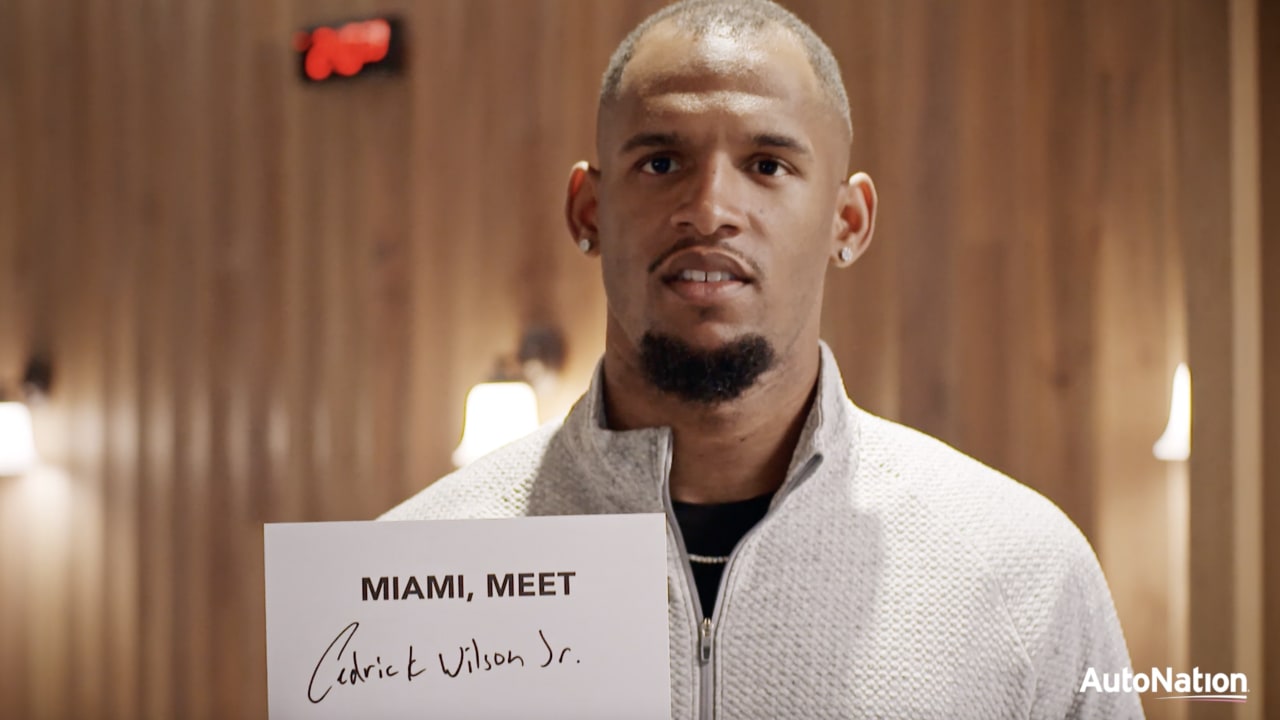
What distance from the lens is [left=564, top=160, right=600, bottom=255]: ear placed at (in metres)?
0.85

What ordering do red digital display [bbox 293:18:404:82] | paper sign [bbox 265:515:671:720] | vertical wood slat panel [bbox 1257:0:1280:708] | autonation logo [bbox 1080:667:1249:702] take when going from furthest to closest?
red digital display [bbox 293:18:404:82], autonation logo [bbox 1080:667:1249:702], vertical wood slat panel [bbox 1257:0:1280:708], paper sign [bbox 265:515:671:720]

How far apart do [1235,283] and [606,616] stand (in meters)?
1.49

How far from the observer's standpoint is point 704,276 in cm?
71

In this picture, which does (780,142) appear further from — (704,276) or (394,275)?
(394,275)

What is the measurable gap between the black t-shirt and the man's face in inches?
5.6

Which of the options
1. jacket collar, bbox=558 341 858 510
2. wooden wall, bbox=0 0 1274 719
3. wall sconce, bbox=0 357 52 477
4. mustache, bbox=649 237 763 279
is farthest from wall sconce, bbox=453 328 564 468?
mustache, bbox=649 237 763 279

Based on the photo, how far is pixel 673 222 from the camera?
2.38 ft

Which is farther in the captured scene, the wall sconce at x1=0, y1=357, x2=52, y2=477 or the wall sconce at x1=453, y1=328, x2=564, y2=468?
the wall sconce at x1=0, y1=357, x2=52, y2=477

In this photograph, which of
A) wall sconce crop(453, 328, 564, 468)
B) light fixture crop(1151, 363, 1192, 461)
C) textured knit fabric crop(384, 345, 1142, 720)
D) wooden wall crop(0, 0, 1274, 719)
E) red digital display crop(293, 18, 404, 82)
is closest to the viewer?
textured knit fabric crop(384, 345, 1142, 720)

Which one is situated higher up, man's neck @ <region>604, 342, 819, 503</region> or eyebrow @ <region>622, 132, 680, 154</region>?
eyebrow @ <region>622, 132, 680, 154</region>

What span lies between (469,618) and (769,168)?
421 mm

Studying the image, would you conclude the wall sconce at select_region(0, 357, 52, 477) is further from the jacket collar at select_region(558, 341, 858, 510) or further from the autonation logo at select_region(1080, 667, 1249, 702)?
the autonation logo at select_region(1080, 667, 1249, 702)

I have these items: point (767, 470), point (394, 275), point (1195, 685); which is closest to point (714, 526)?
point (767, 470)
